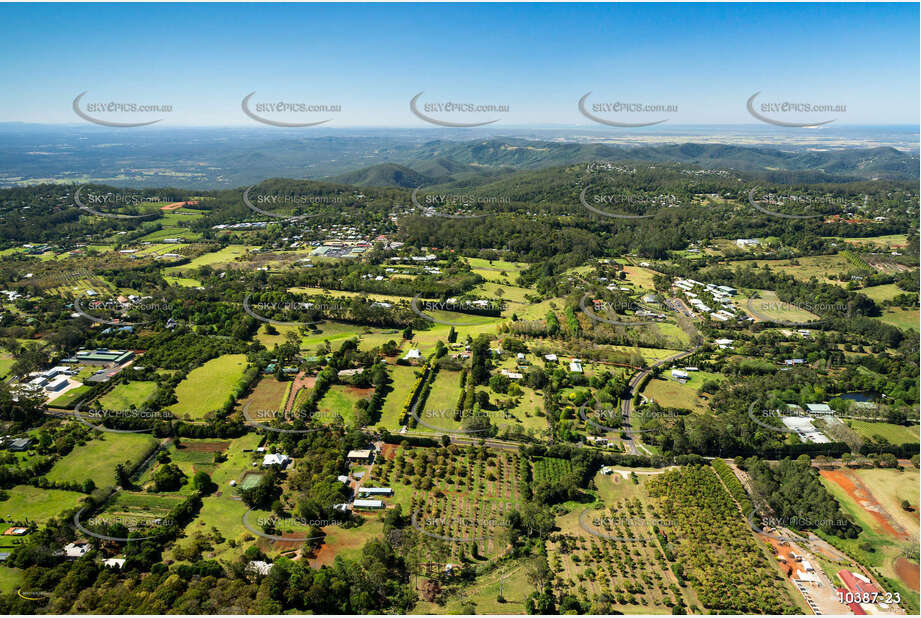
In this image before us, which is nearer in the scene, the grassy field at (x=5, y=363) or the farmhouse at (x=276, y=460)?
the farmhouse at (x=276, y=460)

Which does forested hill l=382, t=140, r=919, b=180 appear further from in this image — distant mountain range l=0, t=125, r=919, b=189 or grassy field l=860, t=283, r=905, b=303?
grassy field l=860, t=283, r=905, b=303

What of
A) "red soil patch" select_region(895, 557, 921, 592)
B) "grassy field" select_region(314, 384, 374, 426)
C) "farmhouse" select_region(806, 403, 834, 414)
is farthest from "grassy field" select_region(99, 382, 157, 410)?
"farmhouse" select_region(806, 403, 834, 414)

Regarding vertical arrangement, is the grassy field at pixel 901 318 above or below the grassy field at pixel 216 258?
below

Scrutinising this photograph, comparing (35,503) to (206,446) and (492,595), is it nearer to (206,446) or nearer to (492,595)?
(206,446)

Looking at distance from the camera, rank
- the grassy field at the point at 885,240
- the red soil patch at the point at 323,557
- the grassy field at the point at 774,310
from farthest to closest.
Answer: the grassy field at the point at 885,240 → the grassy field at the point at 774,310 → the red soil patch at the point at 323,557

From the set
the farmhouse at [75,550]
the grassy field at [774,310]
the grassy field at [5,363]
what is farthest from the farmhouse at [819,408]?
the grassy field at [5,363]

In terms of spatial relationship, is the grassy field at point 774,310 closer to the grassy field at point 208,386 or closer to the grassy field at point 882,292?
the grassy field at point 882,292

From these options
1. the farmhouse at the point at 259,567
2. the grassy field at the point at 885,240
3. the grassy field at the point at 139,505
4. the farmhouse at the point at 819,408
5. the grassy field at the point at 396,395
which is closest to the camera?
the farmhouse at the point at 259,567
